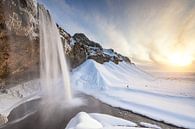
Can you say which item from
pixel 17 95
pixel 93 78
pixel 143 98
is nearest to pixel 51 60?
pixel 17 95

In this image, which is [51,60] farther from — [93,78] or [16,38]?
[16,38]

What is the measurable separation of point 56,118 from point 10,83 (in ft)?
Answer: 26.0

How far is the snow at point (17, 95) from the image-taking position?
12947 millimetres

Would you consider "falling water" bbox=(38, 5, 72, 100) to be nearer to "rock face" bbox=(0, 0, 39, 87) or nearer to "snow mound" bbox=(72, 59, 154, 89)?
"rock face" bbox=(0, 0, 39, 87)

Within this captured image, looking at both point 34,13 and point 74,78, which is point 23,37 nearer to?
point 34,13

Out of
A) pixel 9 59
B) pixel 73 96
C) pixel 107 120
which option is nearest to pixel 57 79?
pixel 73 96

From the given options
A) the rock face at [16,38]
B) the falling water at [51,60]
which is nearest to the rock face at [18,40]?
the rock face at [16,38]

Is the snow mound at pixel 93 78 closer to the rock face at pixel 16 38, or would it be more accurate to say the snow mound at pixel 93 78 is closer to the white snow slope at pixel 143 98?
the white snow slope at pixel 143 98

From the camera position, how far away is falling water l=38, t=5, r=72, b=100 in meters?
16.3

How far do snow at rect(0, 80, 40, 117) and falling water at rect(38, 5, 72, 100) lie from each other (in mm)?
1149

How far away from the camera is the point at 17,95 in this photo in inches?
620

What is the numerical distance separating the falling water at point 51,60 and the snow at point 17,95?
3.77 feet

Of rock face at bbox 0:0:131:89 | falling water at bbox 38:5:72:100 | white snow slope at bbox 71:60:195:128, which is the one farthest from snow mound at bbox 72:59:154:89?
rock face at bbox 0:0:131:89

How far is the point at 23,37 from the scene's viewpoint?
13.8 meters
